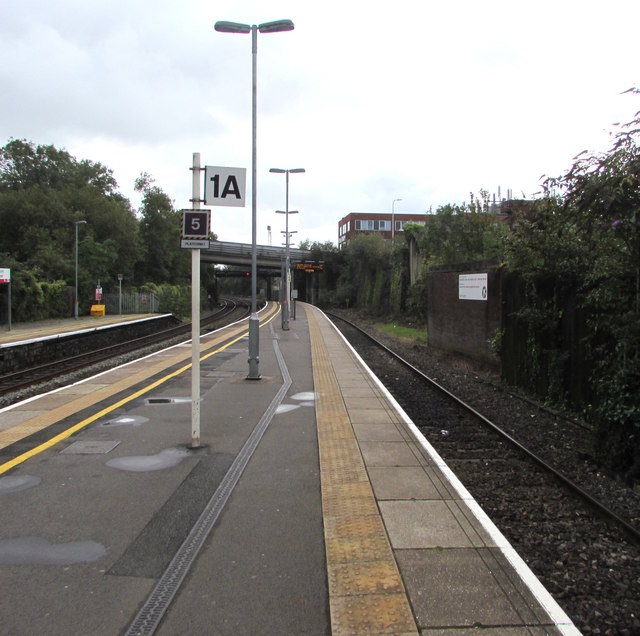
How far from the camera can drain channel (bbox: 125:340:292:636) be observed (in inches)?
117

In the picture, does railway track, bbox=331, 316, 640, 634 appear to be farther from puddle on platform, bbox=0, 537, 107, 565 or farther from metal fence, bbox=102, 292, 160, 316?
metal fence, bbox=102, 292, 160, 316

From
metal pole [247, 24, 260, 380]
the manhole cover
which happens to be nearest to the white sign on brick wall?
metal pole [247, 24, 260, 380]

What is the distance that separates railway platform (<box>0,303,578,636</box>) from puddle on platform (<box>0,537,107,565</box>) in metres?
0.02

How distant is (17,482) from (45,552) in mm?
1682

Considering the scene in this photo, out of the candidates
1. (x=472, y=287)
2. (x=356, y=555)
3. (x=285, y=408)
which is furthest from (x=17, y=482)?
(x=472, y=287)

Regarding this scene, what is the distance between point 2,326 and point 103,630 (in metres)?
31.7

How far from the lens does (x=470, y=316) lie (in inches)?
634

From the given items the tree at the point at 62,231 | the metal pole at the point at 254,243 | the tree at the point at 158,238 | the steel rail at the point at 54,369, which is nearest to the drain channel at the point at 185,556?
the metal pole at the point at 254,243

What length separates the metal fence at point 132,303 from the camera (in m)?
45.5

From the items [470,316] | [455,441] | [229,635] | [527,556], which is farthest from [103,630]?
[470,316]

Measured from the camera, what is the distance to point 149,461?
19.2 ft

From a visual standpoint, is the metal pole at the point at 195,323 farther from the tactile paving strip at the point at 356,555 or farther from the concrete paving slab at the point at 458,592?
the concrete paving slab at the point at 458,592

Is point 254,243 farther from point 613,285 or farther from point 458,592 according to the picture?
point 458,592

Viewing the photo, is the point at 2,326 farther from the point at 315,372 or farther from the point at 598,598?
the point at 598,598
